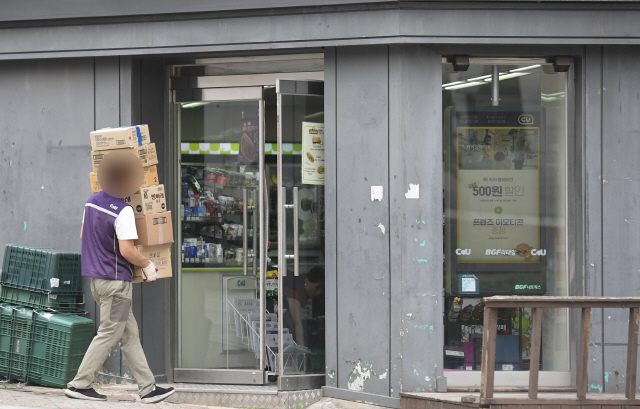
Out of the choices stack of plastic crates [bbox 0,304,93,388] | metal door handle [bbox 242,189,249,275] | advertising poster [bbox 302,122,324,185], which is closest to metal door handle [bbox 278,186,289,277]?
advertising poster [bbox 302,122,324,185]

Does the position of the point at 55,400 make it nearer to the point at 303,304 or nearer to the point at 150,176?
the point at 150,176

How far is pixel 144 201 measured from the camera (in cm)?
619

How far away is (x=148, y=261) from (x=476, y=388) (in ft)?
9.93

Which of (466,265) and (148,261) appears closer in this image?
(148,261)

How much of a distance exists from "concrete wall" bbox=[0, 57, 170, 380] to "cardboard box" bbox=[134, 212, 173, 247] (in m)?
1.00

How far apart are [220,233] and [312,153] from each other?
1289mm

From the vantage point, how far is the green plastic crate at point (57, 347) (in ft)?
21.0

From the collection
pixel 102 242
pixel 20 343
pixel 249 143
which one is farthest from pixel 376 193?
pixel 20 343

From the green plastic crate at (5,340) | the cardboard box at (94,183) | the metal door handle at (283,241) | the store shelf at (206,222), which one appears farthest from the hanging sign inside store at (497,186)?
the green plastic crate at (5,340)

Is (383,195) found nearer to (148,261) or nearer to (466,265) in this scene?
(466,265)

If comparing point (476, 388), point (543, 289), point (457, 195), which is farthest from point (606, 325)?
point (457, 195)

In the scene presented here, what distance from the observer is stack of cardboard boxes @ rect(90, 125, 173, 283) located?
6129 millimetres

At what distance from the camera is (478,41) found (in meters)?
6.25

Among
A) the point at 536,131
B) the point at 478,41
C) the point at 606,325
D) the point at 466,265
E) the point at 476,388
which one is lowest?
the point at 476,388
